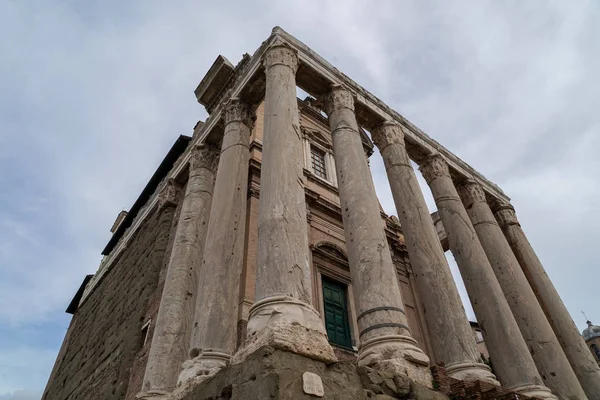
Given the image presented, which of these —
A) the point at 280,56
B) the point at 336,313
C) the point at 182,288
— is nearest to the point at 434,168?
the point at 336,313

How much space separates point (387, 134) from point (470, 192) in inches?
142

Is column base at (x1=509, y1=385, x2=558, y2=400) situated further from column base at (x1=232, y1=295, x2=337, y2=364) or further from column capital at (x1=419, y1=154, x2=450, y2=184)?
column capital at (x1=419, y1=154, x2=450, y2=184)

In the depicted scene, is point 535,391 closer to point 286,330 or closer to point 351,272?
point 351,272

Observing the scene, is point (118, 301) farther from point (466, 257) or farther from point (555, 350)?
point (555, 350)

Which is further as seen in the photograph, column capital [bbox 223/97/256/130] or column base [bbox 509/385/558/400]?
column capital [bbox 223/97/256/130]

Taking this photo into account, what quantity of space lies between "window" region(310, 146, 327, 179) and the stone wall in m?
4.89

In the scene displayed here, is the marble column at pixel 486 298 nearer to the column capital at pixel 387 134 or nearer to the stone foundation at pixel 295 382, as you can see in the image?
the column capital at pixel 387 134

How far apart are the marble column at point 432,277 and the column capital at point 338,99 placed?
5.14 ft

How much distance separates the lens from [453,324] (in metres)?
7.39

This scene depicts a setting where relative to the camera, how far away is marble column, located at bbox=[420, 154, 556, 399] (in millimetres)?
7668

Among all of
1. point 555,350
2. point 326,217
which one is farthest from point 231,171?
point 555,350

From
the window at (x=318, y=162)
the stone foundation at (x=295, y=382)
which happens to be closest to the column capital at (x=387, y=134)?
the window at (x=318, y=162)

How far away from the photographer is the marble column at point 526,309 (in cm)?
852

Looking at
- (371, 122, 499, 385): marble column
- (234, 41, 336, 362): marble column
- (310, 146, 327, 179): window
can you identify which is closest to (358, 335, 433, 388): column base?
(234, 41, 336, 362): marble column
